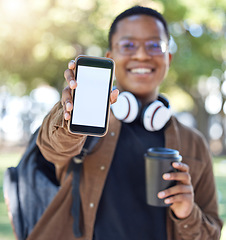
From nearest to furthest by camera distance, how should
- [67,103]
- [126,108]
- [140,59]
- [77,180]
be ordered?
[67,103] → [77,180] → [126,108] → [140,59]

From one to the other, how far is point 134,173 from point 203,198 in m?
0.47

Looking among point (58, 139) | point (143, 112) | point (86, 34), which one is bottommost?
point (58, 139)

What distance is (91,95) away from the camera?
1.49 metres

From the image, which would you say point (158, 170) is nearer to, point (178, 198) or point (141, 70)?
point (178, 198)

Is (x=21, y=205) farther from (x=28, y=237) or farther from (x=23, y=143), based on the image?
(x=23, y=143)

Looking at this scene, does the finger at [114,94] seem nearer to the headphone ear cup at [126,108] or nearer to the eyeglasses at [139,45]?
the headphone ear cup at [126,108]

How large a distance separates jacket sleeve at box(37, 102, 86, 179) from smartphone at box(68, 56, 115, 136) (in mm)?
91

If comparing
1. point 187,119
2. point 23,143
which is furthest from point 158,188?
point 187,119

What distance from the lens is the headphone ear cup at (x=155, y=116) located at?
2037 mm

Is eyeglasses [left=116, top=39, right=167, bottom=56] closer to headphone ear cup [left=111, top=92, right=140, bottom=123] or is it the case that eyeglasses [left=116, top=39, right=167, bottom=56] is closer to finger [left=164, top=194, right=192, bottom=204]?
headphone ear cup [left=111, top=92, right=140, bottom=123]

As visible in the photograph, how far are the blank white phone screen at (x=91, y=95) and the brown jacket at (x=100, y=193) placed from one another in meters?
0.33

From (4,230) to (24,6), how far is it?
28.4 feet

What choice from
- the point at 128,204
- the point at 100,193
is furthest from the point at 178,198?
the point at 100,193

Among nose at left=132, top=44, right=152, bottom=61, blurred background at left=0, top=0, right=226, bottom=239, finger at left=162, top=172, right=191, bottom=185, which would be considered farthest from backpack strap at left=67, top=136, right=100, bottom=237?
blurred background at left=0, top=0, right=226, bottom=239
